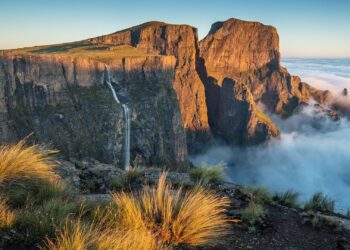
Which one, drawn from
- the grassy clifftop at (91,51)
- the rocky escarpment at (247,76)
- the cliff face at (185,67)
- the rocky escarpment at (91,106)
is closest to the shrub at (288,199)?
the rocky escarpment at (91,106)

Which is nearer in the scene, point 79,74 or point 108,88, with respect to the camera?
point 79,74

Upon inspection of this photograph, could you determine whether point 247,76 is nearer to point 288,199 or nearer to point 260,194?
point 288,199

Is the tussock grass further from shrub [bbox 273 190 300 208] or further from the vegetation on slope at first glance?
the vegetation on slope

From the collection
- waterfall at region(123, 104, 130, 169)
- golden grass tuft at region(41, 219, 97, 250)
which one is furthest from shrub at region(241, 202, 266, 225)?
waterfall at region(123, 104, 130, 169)

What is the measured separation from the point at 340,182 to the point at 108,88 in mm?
81274

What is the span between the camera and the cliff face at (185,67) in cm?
13200

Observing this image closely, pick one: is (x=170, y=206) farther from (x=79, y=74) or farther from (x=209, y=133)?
(x=209, y=133)

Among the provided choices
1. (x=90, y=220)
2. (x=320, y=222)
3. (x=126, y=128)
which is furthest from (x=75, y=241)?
(x=126, y=128)

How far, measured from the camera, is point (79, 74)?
3029 inches

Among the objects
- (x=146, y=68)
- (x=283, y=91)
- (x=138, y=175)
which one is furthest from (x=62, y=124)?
(x=283, y=91)

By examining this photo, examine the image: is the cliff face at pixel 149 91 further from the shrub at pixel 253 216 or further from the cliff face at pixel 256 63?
the shrub at pixel 253 216

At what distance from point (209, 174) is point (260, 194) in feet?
5.84

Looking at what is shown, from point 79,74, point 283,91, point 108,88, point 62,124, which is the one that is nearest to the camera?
point 62,124

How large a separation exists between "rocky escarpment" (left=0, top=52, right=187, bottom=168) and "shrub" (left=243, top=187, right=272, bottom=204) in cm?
4387
